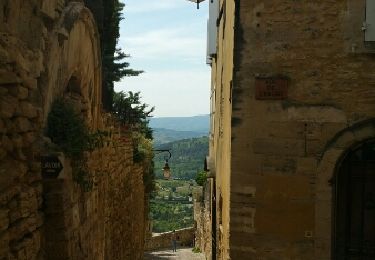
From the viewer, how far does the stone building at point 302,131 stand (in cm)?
672

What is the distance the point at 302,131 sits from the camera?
6.84m

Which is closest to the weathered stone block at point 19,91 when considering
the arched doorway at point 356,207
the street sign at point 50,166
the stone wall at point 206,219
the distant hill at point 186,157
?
the street sign at point 50,166

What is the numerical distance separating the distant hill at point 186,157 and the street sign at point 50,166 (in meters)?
70.8

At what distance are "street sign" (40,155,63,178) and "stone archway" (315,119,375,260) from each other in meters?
3.34

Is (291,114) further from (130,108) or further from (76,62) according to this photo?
(130,108)

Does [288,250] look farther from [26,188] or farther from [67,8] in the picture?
[67,8]

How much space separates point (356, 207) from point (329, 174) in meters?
0.78

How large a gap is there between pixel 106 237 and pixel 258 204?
10.7 ft

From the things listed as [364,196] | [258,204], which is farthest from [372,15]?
[258,204]

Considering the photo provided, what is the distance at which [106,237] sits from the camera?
9086mm

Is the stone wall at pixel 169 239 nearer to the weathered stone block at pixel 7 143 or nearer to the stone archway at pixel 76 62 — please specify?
the stone archway at pixel 76 62

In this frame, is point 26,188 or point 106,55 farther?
point 106,55

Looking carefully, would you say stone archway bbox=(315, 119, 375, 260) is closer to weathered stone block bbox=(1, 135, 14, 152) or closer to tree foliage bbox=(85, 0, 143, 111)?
weathered stone block bbox=(1, 135, 14, 152)

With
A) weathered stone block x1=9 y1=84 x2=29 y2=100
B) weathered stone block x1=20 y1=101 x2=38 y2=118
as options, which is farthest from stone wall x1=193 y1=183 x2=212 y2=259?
weathered stone block x1=9 y1=84 x2=29 y2=100
